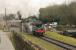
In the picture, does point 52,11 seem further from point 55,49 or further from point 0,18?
point 55,49

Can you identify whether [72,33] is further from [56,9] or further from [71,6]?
[56,9]

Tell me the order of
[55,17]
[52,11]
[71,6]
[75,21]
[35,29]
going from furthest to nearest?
1. [52,11]
2. [55,17]
3. [71,6]
4. [75,21]
5. [35,29]

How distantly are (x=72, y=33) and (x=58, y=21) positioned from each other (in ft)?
109

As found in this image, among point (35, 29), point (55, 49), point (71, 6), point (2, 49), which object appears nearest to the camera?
point (55, 49)

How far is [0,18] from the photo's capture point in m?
100

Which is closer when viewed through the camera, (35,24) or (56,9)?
(35,24)

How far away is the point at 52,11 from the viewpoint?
80.9 metres

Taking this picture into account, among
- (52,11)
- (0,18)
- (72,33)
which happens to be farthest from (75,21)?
(0,18)

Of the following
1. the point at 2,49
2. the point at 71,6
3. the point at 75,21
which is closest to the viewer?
the point at 2,49

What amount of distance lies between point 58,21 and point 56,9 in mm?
10284

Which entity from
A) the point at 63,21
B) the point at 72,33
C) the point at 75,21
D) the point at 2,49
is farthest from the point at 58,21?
the point at 2,49

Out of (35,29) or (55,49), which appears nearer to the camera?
(55,49)

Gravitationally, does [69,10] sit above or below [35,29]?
above

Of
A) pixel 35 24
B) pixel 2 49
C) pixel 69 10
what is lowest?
pixel 2 49
